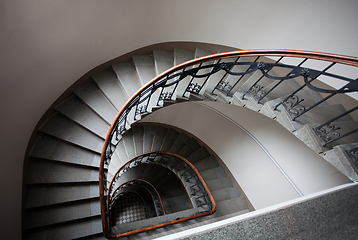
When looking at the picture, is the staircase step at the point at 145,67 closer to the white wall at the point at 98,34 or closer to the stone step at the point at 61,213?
the white wall at the point at 98,34

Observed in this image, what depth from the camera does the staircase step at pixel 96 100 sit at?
12.9 feet

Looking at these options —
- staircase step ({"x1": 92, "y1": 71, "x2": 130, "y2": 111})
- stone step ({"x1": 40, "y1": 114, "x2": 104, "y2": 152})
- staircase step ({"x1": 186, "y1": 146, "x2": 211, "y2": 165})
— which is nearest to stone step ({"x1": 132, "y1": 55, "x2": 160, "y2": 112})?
staircase step ({"x1": 92, "y1": 71, "x2": 130, "y2": 111})

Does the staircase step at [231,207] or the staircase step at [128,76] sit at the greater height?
the staircase step at [128,76]

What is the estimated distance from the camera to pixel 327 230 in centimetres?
172

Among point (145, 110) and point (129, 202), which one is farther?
point (129, 202)

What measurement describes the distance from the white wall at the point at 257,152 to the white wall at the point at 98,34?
1.92m

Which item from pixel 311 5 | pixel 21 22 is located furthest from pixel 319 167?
pixel 21 22

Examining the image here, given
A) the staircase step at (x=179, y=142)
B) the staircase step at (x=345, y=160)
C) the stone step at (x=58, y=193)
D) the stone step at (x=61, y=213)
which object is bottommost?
the staircase step at (x=345, y=160)

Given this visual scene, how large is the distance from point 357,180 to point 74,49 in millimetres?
4990

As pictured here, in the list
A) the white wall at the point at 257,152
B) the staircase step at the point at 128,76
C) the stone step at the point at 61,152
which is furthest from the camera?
the staircase step at the point at 128,76

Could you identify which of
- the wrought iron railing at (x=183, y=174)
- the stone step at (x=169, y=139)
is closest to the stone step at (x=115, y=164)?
the wrought iron railing at (x=183, y=174)

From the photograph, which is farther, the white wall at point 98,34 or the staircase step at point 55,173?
the staircase step at point 55,173

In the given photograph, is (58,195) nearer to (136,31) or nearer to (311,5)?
(136,31)

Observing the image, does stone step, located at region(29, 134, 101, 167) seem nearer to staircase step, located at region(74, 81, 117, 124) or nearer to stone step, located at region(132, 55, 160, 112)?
staircase step, located at region(74, 81, 117, 124)
